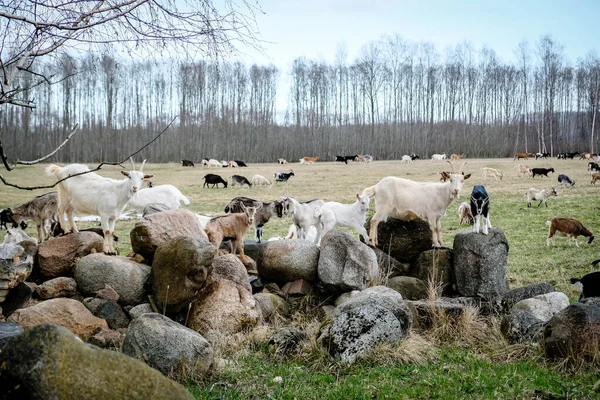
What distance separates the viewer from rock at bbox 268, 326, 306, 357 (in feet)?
24.7

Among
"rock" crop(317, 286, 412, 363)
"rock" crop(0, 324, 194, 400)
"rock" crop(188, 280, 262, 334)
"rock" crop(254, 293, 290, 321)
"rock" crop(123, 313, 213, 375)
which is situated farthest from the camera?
"rock" crop(254, 293, 290, 321)

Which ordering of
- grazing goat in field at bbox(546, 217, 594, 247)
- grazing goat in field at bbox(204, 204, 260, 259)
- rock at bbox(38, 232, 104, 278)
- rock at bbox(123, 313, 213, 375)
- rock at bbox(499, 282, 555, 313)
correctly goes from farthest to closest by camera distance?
1. grazing goat in field at bbox(546, 217, 594, 247)
2. grazing goat in field at bbox(204, 204, 260, 259)
3. rock at bbox(499, 282, 555, 313)
4. rock at bbox(38, 232, 104, 278)
5. rock at bbox(123, 313, 213, 375)

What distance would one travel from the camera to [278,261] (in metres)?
10.3

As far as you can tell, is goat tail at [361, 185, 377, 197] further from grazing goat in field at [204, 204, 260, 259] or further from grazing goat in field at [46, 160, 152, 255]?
grazing goat in field at [46, 160, 152, 255]

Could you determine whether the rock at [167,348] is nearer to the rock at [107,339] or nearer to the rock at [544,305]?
the rock at [107,339]

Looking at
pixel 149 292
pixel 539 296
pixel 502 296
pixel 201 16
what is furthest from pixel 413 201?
pixel 201 16

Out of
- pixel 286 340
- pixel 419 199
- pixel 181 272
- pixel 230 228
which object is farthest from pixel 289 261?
pixel 419 199

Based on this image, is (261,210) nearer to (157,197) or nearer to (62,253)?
(62,253)

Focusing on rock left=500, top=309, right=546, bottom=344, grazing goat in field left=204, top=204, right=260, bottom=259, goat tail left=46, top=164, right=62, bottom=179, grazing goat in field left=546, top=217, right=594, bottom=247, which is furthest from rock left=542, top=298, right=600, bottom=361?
grazing goat in field left=546, top=217, right=594, bottom=247

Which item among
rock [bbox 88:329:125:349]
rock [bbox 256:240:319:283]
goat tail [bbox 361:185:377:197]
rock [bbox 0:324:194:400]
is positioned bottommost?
rock [bbox 88:329:125:349]

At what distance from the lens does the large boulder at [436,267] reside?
11.0m

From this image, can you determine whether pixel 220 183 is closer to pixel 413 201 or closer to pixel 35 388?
pixel 413 201

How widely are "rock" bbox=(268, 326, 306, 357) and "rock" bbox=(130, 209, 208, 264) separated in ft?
8.88

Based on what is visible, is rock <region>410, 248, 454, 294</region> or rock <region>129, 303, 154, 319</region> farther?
rock <region>410, 248, 454, 294</region>
